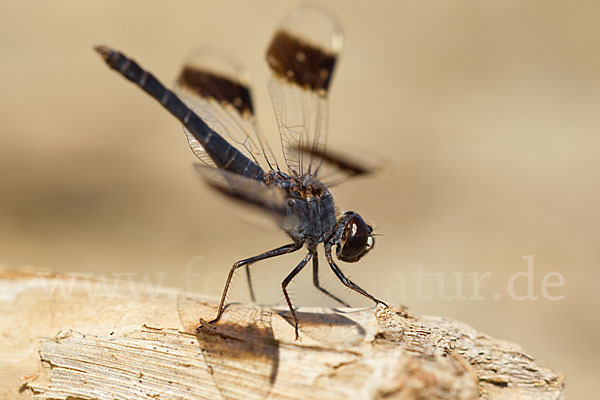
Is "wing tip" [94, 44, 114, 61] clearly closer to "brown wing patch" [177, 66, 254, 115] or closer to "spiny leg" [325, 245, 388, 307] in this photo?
"brown wing patch" [177, 66, 254, 115]

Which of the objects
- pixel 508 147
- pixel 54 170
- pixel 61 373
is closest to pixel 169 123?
pixel 54 170

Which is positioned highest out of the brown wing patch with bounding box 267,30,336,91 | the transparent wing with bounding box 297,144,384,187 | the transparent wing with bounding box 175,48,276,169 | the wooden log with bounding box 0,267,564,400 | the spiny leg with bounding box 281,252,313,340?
the brown wing patch with bounding box 267,30,336,91

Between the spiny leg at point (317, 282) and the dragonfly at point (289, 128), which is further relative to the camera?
the spiny leg at point (317, 282)

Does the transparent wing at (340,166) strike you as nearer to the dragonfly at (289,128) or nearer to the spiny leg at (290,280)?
the dragonfly at (289,128)

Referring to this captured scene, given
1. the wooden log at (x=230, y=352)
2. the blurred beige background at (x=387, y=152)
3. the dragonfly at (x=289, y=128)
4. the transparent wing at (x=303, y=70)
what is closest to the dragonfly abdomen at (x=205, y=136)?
the dragonfly at (x=289, y=128)

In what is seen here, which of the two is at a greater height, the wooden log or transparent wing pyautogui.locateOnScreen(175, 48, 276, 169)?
transparent wing pyautogui.locateOnScreen(175, 48, 276, 169)

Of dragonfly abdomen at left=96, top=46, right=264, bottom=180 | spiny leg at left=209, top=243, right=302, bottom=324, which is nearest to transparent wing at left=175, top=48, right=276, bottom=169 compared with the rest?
dragonfly abdomen at left=96, top=46, right=264, bottom=180

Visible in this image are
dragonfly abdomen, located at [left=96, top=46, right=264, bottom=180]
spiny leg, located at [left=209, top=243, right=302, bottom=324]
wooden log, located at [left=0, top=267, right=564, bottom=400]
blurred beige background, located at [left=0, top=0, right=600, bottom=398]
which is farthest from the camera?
blurred beige background, located at [left=0, top=0, right=600, bottom=398]
